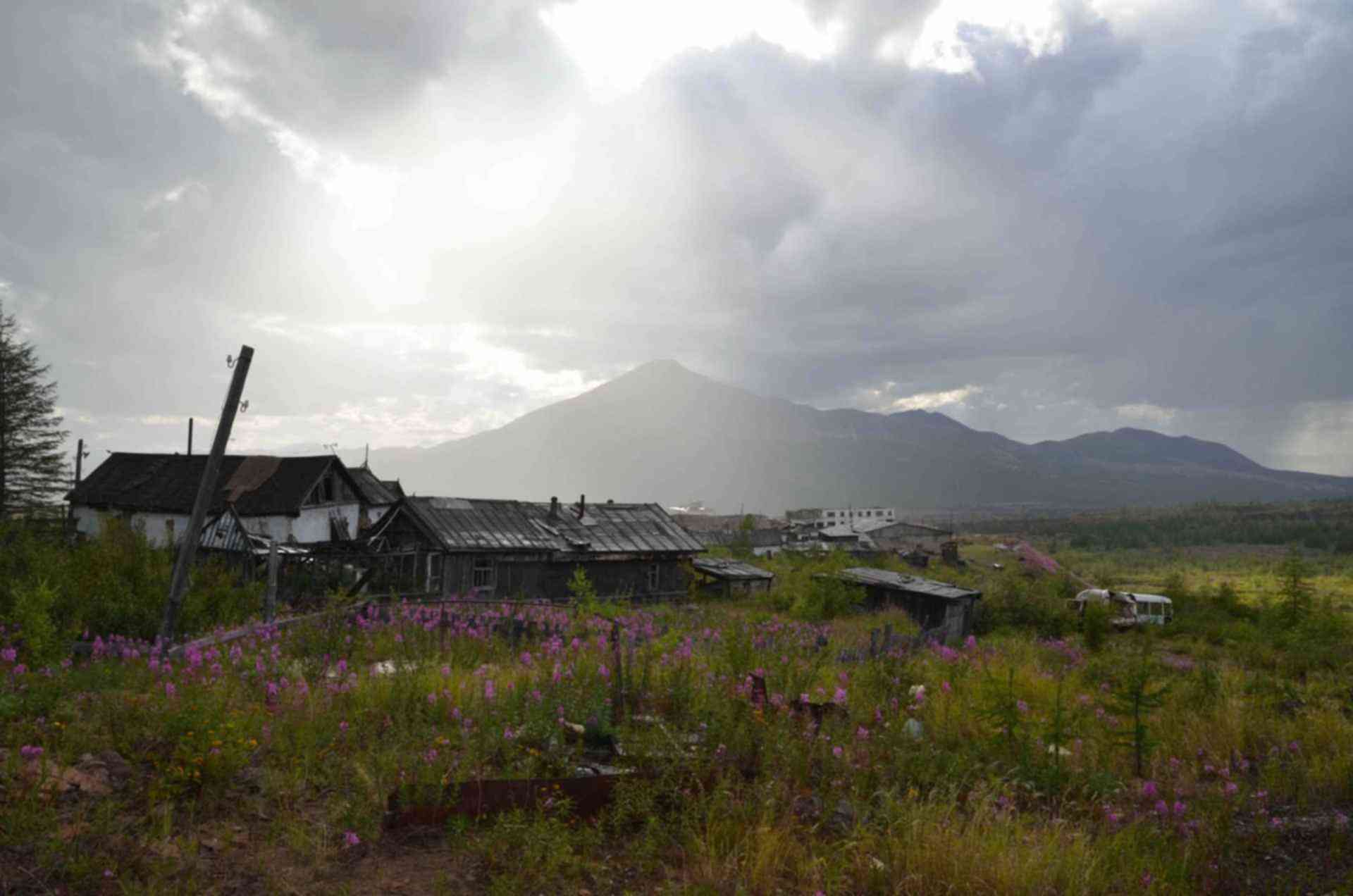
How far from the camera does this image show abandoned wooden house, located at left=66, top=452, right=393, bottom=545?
33.8 metres

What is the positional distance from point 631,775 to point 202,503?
7.29 metres

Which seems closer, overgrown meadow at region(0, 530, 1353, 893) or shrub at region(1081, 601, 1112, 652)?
overgrown meadow at region(0, 530, 1353, 893)

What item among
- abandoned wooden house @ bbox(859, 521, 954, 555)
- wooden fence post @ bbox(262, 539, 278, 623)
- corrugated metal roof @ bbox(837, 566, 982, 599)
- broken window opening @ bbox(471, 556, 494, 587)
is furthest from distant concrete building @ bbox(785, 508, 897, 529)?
wooden fence post @ bbox(262, 539, 278, 623)

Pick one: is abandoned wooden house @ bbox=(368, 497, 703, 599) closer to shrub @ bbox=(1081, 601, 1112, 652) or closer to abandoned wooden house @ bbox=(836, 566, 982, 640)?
abandoned wooden house @ bbox=(836, 566, 982, 640)

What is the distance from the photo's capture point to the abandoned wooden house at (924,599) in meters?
25.9

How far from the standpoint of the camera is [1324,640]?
21.8m

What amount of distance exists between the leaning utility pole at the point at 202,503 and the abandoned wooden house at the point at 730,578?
25.2 m

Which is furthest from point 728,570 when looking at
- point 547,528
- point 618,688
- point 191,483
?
point 618,688

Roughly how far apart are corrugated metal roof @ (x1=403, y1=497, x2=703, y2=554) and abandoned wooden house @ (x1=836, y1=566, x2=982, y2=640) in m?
7.53

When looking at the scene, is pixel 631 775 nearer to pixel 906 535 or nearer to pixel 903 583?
pixel 903 583

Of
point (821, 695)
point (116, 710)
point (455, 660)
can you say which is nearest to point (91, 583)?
point (455, 660)

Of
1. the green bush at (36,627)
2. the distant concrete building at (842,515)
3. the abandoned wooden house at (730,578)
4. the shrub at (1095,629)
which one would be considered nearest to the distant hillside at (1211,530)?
the distant concrete building at (842,515)

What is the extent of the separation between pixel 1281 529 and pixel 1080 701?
125 m

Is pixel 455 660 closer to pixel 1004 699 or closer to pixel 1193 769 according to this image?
pixel 1004 699
